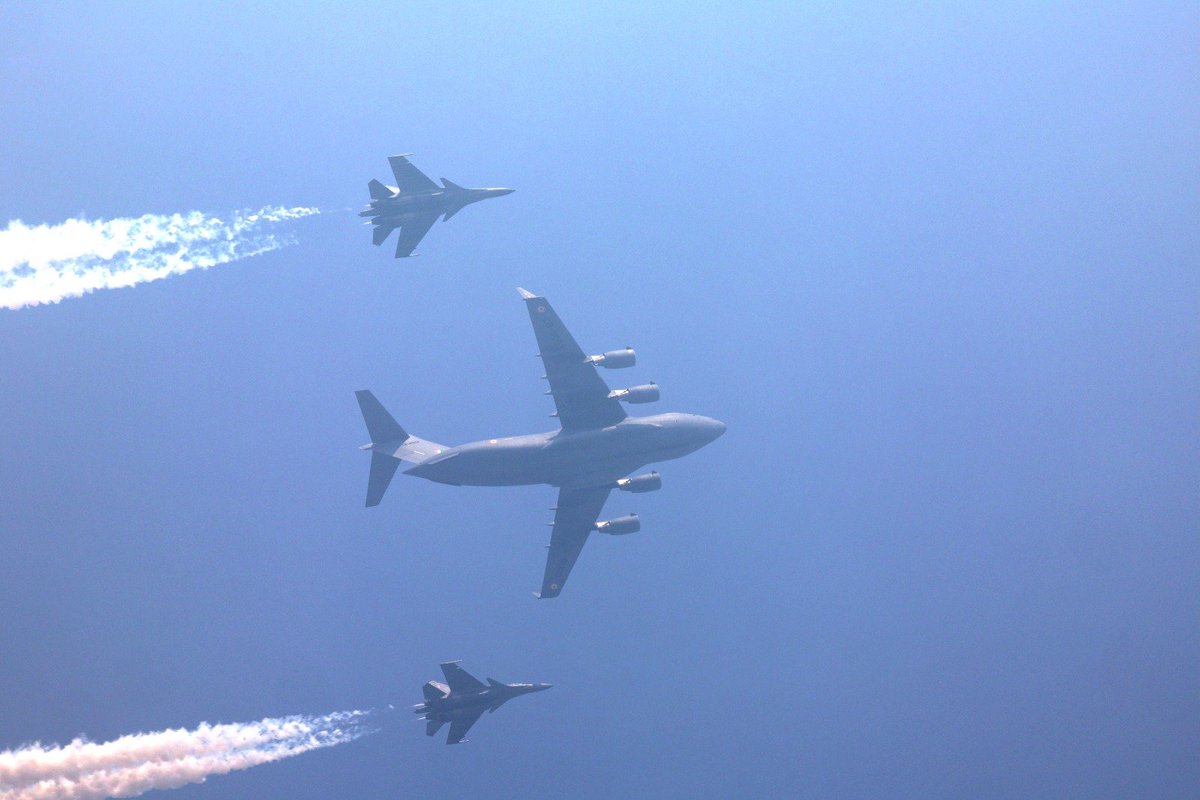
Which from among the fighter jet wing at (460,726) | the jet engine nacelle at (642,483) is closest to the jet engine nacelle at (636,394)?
the jet engine nacelle at (642,483)

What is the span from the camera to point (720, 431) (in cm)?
4391

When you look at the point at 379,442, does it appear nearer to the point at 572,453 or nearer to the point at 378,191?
the point at 572,453

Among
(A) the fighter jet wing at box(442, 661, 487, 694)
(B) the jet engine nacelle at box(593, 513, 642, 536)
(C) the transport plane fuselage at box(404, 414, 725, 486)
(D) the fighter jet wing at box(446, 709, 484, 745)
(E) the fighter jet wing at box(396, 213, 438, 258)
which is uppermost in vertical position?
(E) the fighter jet wing at box(396, 213, 438, 258)

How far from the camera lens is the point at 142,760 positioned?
38.2 metres

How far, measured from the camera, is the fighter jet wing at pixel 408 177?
144ft

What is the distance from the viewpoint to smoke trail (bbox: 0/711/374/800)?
36.8m

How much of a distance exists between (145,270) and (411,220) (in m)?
13.5

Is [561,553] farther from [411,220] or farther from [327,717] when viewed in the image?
[411,220]

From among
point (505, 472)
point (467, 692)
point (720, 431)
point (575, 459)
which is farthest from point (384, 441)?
point (720, 431)

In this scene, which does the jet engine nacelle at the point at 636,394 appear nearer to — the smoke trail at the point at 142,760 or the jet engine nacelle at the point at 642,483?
the jet engine nacelle at the point at 642,483

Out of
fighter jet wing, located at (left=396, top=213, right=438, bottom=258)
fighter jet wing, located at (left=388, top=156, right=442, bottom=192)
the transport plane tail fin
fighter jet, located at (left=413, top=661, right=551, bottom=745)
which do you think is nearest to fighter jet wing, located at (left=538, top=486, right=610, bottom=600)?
fighter jet, located at (left=413, top=661, right=551, bottom=745)

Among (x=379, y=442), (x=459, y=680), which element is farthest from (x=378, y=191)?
(x=459, y=680)

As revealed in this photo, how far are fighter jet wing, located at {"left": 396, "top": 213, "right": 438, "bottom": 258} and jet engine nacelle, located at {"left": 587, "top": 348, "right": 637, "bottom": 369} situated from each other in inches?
472

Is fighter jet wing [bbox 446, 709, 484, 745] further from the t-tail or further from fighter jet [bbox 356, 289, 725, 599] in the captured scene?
the t-tail
